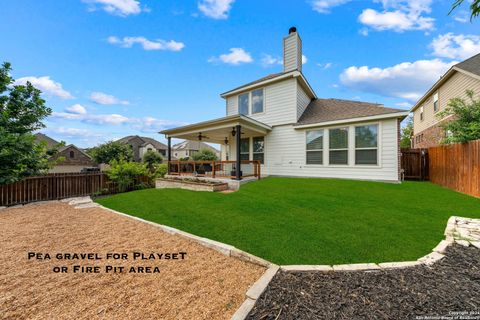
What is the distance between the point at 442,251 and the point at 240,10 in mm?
11544

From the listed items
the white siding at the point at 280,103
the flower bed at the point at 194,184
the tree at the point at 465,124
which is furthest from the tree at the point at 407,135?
the flower bed at the point at 194,184

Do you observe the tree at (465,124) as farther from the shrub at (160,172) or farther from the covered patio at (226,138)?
the shrub at (160,172)

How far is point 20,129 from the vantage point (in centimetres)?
809

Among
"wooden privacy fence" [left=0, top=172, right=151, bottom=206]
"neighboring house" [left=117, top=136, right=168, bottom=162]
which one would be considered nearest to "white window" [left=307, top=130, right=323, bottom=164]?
"wooden privacy fence" [left=0, top=172, right=151, bottom=206]

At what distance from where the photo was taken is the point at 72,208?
690cm

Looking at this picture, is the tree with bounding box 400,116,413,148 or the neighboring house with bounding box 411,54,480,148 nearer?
the neighboring house with bounding box 411,54,480,148

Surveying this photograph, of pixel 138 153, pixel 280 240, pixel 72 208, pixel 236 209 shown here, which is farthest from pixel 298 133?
pixel 138 153

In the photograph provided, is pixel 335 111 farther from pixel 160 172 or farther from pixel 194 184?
pixel 160 172

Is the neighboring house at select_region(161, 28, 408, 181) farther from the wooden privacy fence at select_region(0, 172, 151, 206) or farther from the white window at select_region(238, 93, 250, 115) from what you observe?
the wooden privacy fence at select_region(0, 172, 151, 206)

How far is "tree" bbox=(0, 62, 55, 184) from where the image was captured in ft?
23.4

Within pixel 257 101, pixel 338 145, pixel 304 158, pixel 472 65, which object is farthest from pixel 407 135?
pixel 257 101

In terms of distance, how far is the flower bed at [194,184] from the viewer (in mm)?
8307

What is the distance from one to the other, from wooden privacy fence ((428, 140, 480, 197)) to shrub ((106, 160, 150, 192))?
45.9 feet

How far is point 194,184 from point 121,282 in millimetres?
6296
